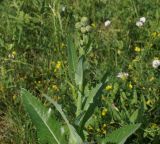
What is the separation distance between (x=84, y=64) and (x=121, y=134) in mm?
389

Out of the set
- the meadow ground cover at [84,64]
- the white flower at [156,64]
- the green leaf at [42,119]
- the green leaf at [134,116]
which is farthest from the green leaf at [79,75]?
the white flower at [156,64]

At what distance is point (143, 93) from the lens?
311 centimetres

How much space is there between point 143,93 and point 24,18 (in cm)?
155

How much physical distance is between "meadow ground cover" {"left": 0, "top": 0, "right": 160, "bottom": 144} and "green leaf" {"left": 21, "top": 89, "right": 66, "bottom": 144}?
Result: 80 millimetres

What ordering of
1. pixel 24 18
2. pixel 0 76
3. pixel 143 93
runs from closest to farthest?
pixel 143 93, pixel 0 76, pixel 24 18

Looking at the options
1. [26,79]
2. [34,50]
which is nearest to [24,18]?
[34,50]

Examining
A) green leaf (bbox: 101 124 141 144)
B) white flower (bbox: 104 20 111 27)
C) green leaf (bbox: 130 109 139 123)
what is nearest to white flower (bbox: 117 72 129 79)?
green leaf (bbox: 130 109 139 123)

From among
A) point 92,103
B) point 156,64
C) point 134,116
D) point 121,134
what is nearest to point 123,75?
point 156,64

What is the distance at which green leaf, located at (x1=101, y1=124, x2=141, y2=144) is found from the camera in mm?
2068

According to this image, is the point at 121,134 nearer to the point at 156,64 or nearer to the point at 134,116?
the point at 134,116

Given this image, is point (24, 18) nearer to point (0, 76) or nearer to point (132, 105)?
point (0, 76)

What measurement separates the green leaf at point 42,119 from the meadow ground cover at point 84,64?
0.26ft

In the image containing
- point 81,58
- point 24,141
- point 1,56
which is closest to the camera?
point 81,58

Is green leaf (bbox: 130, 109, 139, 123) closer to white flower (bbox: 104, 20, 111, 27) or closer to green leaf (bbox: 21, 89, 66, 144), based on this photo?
green leaf (bbox: 21, 89, 66, 144)
